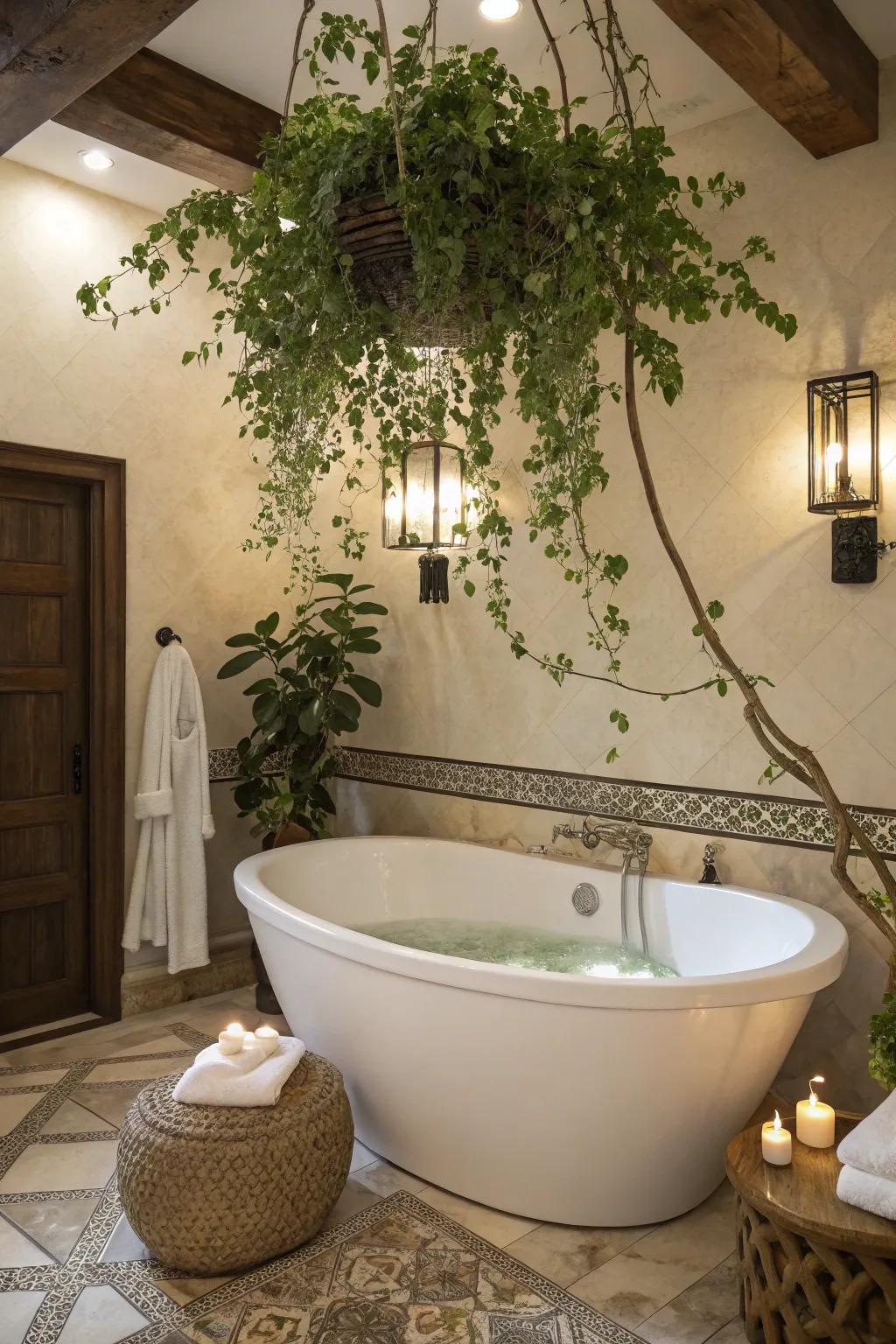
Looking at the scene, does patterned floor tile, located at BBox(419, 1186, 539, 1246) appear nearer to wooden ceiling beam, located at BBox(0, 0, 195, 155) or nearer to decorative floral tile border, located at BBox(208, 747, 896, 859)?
decorative floral tile border, located at BBox(208, 747, 896, 859)

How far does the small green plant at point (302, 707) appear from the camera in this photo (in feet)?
12.8

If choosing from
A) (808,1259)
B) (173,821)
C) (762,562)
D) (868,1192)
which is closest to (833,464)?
(762,562)

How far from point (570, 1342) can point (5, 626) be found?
2.83 metres

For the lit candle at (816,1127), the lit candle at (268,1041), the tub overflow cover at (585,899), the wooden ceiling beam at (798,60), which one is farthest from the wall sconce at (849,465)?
the lit candle at (268,1041)

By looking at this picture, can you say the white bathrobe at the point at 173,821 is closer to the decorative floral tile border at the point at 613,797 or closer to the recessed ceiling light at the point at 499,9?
the decorative floral tile border at the point at 613,797

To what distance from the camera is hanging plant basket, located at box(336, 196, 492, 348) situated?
174 cm

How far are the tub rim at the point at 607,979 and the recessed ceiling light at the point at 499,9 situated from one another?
234cm

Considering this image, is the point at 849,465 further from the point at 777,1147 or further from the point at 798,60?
the point at 777,1147

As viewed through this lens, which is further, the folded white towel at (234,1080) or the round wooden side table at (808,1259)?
the folded white towel at (234,1080)

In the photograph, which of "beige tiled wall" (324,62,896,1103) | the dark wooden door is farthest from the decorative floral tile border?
the dark wooden door

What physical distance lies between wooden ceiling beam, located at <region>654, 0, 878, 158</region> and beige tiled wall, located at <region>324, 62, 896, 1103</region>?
0.42 ft

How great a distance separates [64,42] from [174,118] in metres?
0.93

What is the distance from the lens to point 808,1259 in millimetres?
1874

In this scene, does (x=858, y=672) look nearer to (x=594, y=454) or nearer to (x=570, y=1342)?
(x=594, y=454)
